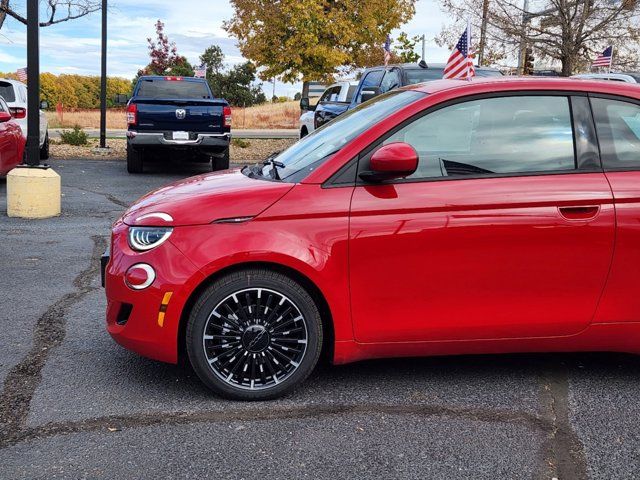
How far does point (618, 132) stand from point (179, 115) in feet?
35.9

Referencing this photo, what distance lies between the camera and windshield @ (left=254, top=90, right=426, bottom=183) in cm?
428

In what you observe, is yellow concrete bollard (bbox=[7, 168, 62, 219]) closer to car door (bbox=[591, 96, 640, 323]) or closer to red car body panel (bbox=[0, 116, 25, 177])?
red car body panel (bbox=[0, 116, 25, 177])

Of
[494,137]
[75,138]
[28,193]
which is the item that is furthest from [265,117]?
[494,137]

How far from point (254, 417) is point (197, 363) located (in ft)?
1.35

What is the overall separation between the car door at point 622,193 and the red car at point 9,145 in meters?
9.15

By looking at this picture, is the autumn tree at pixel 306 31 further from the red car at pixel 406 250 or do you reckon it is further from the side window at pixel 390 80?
the red car at pixel 406 250

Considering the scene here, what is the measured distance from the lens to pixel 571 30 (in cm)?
2166

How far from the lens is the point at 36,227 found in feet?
30.3

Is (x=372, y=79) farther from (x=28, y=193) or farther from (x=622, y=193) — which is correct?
(x=622, y=193)

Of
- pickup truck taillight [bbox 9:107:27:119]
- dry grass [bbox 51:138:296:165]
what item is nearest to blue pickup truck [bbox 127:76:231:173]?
pickup truck taillight [bbox 9:107:27:119]

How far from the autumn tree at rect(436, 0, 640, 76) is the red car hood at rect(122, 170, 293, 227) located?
1949 cm

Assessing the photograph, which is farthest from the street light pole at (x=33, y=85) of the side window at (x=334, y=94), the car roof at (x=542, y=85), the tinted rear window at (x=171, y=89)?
the side window at (x=334, y=94)

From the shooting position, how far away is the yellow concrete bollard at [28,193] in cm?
980

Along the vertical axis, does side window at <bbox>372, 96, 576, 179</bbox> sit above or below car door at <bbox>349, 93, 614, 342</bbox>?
above
